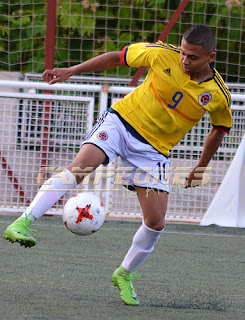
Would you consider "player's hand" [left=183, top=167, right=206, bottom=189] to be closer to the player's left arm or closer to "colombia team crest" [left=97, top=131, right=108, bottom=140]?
the player's left arm

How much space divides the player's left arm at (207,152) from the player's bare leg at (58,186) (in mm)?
724

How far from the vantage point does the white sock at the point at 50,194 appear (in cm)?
329

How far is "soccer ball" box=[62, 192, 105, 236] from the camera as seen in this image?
11.6 ft

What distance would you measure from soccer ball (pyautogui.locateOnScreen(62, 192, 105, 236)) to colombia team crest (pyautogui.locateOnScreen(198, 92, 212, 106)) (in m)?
0.84

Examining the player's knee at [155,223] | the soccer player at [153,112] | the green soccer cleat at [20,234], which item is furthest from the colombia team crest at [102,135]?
the green soccer cleat at [20,234]

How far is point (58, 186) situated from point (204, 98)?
3.15ft

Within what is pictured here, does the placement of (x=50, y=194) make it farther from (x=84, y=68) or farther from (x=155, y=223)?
(x=84, y=68)

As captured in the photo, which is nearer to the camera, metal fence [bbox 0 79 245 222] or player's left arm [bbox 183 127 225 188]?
player's left arm [bbox 183 127 225 188]

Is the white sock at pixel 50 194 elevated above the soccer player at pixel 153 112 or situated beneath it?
situated beneath

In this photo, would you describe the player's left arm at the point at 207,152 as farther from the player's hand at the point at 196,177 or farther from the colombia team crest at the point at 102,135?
the colombia team crest at the point at 102,135

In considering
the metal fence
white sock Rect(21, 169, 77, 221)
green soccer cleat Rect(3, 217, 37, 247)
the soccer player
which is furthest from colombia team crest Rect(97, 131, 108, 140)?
the metal fence

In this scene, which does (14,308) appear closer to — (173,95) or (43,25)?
(173,95)

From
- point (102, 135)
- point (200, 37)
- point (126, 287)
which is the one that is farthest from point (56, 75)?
point (126, 287)

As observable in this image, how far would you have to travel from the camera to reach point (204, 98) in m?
3.59
